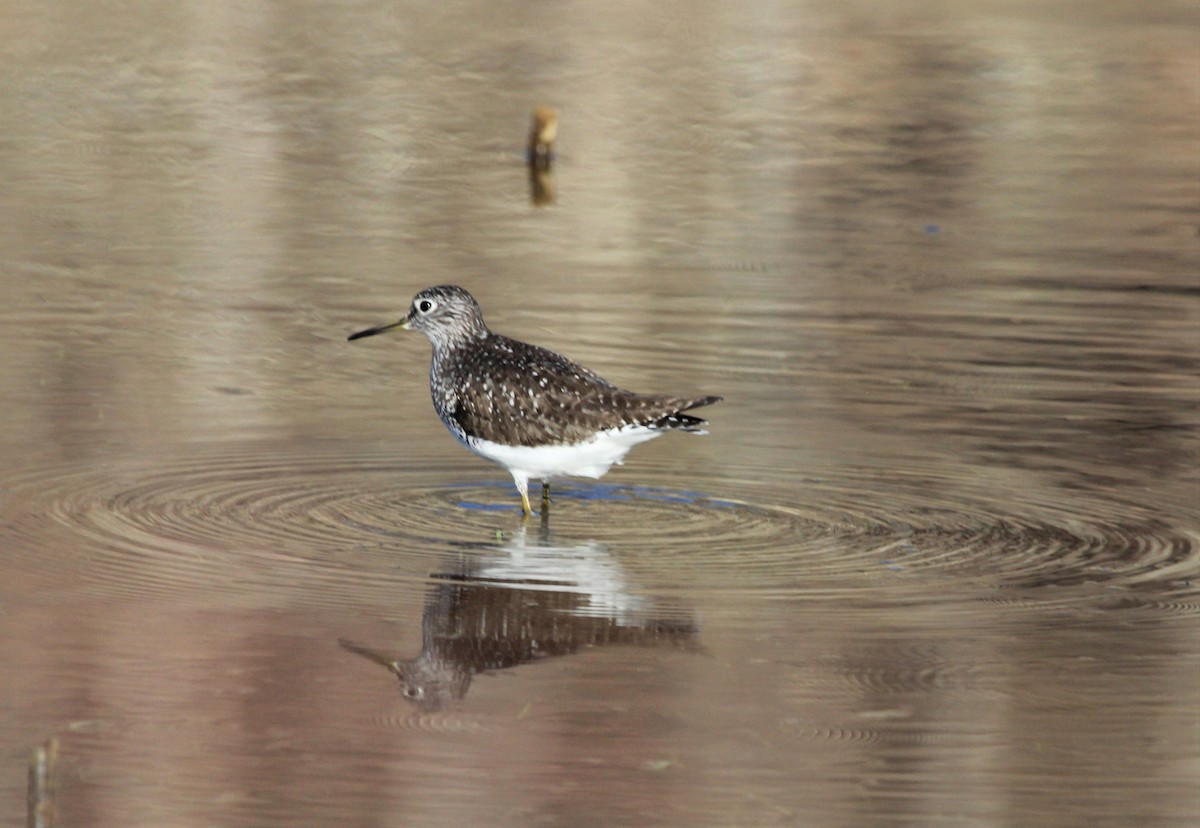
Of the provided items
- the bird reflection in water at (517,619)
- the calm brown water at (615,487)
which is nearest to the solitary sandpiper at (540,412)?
the calm brown water at (615,487)

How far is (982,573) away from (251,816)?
4318 millimetres

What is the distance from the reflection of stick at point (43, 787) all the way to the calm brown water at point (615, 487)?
1.40ft

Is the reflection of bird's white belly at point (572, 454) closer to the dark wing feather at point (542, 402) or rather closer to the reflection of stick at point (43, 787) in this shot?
the dark wing feather at point (542, 402)

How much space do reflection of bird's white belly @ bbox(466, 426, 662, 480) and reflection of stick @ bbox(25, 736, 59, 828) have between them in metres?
4.64

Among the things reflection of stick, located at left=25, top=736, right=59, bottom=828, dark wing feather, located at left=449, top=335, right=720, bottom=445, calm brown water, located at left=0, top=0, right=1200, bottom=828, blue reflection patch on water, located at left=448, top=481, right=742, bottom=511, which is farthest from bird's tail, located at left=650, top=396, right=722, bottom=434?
reflection of stick, located at left=25, top=736, right=59, bottom=828

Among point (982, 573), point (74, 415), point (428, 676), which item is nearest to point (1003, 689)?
point (982, 573)

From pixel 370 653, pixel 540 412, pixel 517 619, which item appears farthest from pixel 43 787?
pixel 540 412

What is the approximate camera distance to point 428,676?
28.1 feet

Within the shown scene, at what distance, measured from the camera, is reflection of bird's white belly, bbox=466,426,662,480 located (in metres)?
11.0

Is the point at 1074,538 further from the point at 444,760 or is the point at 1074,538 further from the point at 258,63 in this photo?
the point at 258,63

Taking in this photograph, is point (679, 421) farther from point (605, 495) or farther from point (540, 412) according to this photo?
point (605, 495)

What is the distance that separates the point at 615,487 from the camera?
12.0m

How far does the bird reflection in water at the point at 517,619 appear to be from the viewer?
8672mm

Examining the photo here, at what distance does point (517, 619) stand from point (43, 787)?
3227mm
